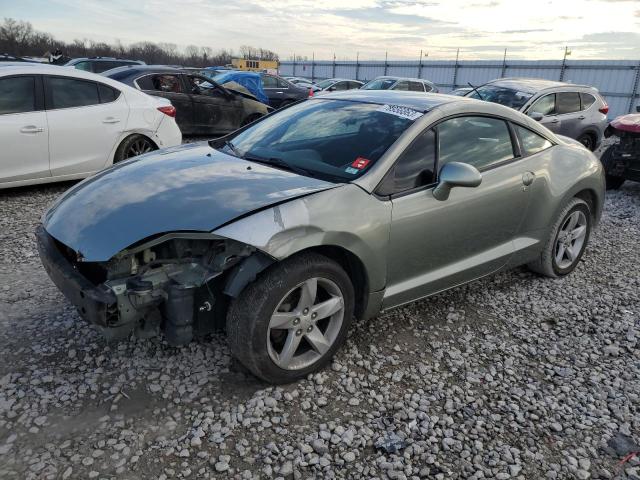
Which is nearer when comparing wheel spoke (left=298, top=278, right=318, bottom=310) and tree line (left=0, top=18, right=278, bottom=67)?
wheel spoke (left=298, top=278, right=318, bottom=310)

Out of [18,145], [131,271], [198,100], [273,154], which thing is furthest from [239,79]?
[131,271]

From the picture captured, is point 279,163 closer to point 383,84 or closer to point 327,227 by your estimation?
point 327,227

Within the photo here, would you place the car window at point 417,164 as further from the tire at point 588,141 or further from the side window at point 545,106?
the tire at point 588,141

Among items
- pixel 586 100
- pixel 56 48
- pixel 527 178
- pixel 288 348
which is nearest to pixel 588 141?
pixel 586 100

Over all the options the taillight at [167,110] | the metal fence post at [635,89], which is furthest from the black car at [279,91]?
the metal fence post at [635,89]

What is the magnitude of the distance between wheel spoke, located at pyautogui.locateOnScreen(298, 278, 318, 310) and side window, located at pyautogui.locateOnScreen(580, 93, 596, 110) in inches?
366

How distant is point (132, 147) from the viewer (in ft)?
21.8

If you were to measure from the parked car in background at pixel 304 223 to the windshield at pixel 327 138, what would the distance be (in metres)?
0.01

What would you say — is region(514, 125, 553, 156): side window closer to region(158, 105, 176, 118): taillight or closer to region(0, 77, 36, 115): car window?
region(158, 105, 176, 118): taillight

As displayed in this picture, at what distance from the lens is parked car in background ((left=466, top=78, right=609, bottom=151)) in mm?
9016

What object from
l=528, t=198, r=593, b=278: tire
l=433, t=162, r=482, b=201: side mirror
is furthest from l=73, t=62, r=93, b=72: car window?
l=433, t=162, r=482, b=201: side mirror

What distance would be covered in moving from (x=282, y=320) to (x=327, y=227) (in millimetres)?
545

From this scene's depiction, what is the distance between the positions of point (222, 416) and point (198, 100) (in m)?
8.35

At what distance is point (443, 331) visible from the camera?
138 inches
